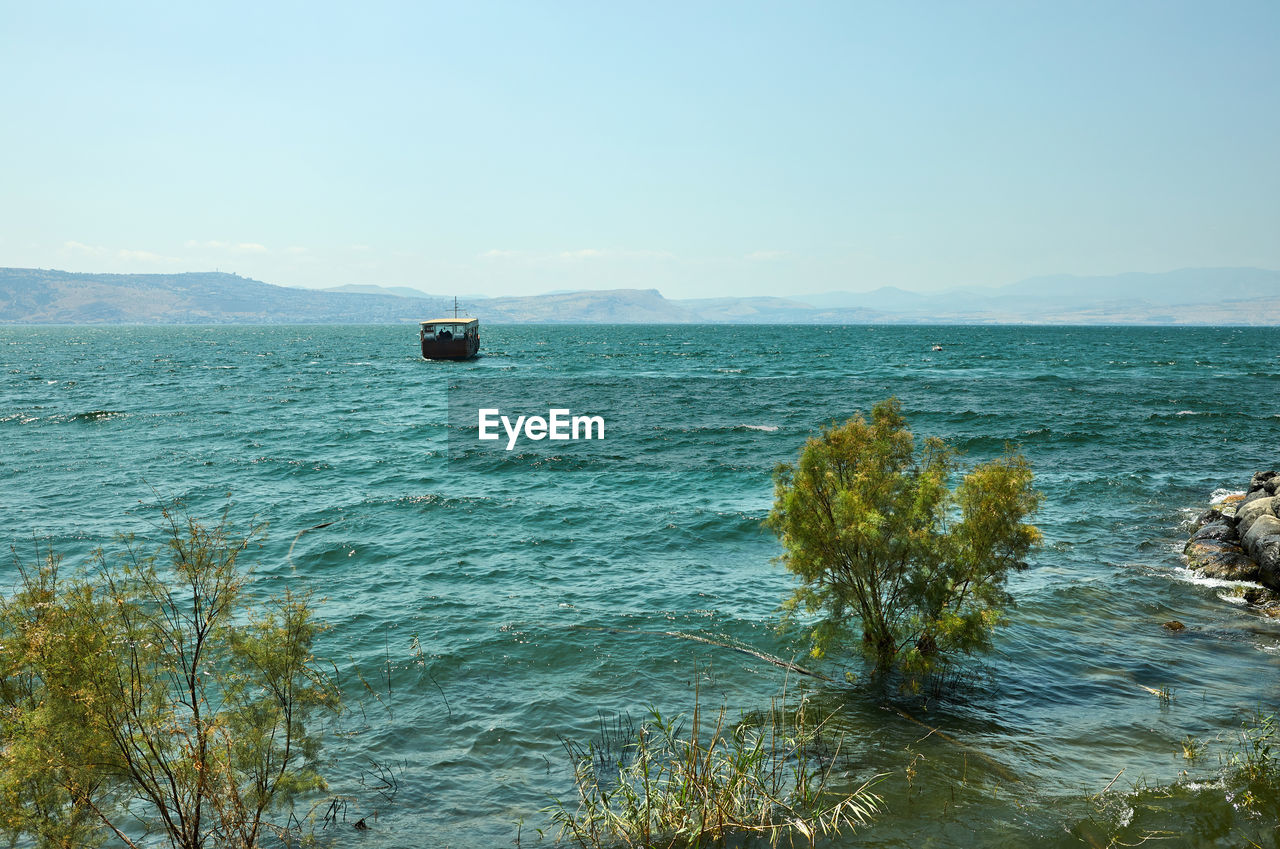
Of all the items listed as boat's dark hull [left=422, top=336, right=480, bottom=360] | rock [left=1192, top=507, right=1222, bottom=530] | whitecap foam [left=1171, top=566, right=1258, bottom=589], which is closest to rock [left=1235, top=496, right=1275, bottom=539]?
rock [left=1192, top=507, right=1222, bottom=530]

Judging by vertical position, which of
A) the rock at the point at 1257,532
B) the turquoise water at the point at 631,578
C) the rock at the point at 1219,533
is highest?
the rock at the point at 1257,532

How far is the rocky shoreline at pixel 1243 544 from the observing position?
17.8 metres

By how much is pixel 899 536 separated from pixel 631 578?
8.99m

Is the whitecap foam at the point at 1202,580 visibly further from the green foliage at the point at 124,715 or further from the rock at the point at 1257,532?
the green foliage at the point at 124,715

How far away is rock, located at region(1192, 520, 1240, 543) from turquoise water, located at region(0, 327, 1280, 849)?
37.7 inches

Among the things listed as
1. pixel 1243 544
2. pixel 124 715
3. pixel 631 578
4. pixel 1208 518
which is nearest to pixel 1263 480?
pixel 1208 518

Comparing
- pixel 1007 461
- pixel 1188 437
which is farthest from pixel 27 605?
pixel 1188 437

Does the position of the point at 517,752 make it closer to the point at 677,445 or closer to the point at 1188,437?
the point at 677,445

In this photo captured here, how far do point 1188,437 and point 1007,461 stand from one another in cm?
3558

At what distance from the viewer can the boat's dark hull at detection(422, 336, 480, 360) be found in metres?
94.4

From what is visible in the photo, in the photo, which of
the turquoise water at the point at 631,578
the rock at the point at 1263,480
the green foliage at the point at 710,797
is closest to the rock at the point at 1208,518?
the turquoise water at the point at 631,578

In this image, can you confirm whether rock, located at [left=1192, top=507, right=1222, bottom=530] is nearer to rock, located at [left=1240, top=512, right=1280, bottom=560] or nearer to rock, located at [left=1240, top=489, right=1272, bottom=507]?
rock, located at [left=1240, top=489, right=1272, bottom=507]

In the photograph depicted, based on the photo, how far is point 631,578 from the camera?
19.4 metres

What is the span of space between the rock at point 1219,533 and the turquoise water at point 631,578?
959 millimetres
